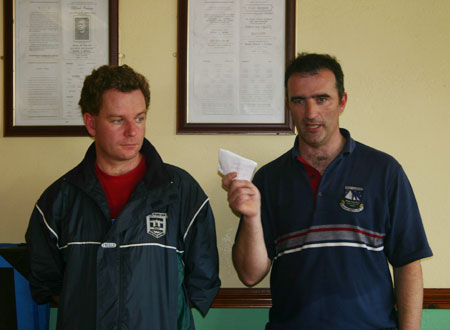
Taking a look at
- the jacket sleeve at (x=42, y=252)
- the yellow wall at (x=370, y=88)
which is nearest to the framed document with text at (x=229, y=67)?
the yellow wall at (x=370, y=88)

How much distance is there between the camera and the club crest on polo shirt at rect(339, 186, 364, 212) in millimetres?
1517

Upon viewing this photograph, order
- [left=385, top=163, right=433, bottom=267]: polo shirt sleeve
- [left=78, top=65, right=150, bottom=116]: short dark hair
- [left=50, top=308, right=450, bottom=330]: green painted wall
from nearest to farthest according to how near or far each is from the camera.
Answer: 1. [left=385, top=163, right=433, bottom=267]: polo shirt sleeve
2. [left=78, top=65, right=150, bottom=116]: short dark hair
3. [left=50, top=308, right=450, bottom=330]: green painted wall

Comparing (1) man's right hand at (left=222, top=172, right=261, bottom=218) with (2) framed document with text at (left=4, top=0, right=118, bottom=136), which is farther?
(2) framed document with text at (left=4, top=0, right=118, bottom=136)

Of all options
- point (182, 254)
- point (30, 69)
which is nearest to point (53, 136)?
point (30, 69)

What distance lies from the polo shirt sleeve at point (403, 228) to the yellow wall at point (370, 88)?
1.87 feet

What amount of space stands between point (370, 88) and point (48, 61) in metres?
1.68

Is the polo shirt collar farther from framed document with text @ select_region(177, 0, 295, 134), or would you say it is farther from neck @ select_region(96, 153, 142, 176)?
neck @ select_region(96, 153, 142, 176)

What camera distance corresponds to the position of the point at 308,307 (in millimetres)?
1496

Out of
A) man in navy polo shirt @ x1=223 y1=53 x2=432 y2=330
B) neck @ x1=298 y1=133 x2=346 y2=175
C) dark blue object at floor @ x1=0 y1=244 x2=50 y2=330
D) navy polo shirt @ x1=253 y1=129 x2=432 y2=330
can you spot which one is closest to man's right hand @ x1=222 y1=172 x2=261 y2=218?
man in navy polo shirt @ x1=223 y1=53 x2=432 y2=330

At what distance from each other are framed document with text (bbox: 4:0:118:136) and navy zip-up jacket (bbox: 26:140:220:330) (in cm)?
55

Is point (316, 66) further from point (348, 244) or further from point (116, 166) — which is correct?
point (116, 166)

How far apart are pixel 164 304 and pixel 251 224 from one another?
17.7 inches

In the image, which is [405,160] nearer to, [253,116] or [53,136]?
[253,116]

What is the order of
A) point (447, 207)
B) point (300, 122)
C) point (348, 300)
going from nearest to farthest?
point (348, 300) → point (300, 122) → point (447, 207)
